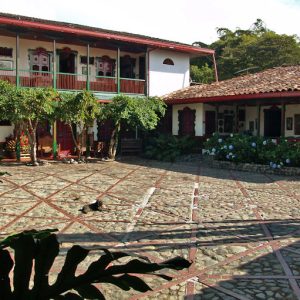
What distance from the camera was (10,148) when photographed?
665 inches

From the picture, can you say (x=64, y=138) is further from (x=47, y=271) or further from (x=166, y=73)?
(x=47, y=271)

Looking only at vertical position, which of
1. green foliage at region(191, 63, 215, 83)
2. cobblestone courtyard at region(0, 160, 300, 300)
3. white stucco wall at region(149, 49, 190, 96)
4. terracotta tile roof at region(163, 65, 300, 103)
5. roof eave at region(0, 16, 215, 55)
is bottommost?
cobblestone courtyard at region(0, 160, 300, 300)

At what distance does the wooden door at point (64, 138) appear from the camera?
18.9 m

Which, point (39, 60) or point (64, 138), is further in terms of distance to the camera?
point (64, 138)

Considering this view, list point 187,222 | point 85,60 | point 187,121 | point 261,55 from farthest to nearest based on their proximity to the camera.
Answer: point 261,55 → point 187,121 → point 85,60 → point 187,222

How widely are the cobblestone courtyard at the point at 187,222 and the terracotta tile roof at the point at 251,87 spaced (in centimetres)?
467

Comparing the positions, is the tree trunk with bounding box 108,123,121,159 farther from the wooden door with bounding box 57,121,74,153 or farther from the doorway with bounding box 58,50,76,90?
the doorway with bounding box 58,50,76,90

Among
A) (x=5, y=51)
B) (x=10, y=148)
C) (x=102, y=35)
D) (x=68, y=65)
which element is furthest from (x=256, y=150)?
(x=5, y=51)

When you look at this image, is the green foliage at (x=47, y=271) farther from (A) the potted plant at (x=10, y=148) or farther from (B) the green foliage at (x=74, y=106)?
(A) the potted plant at (x=10, y=148)

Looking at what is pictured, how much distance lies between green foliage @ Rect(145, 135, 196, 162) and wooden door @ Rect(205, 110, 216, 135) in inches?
40.3

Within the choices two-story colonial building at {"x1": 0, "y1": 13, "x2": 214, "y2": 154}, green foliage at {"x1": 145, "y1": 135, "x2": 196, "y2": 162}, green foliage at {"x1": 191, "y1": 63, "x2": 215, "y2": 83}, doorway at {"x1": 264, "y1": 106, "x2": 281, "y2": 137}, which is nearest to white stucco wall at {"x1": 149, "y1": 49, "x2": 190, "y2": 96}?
two-story colonial building at {"x1": 0, "y1": 13, "x2": 214, "y2": 154}

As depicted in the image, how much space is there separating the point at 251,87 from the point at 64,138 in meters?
9.18

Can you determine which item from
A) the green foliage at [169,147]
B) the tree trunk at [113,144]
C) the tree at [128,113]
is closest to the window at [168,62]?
the tree at [128,113]

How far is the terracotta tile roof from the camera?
15.7 m
